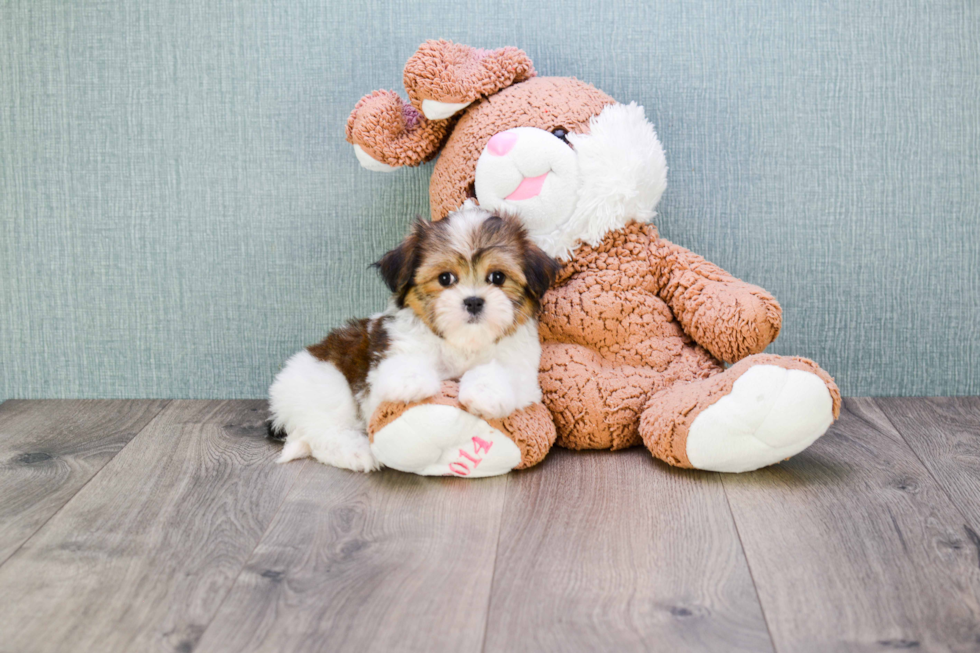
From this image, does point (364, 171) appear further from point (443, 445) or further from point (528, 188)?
point (443, 445)

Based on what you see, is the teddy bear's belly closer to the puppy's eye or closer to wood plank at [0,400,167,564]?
the puppy's eye

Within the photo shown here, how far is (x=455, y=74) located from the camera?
181 centimetres

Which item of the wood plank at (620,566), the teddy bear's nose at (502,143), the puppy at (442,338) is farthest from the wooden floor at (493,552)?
the teddy bear's nose at (502,143)

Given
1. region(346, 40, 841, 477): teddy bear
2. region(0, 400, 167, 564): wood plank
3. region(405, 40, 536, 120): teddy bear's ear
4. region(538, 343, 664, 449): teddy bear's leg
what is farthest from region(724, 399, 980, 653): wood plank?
region(0, 400, 167, 564): wood plank

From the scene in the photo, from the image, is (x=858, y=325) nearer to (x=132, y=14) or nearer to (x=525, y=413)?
(x=525, y=413)

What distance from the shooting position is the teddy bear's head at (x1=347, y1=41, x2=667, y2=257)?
175 cm

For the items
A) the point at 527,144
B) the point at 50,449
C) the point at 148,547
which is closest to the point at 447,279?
the point at 527,144

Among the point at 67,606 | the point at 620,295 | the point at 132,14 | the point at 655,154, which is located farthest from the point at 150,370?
the point at 655,154

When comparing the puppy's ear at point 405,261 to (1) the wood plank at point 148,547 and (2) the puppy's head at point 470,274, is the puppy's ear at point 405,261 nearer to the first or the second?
(2) the puppy's head at point 470,274

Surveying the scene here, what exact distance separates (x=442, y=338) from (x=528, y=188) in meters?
0.37

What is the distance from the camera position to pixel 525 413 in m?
1.69

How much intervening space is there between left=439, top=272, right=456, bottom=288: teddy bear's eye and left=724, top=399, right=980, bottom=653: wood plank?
67 centimetres

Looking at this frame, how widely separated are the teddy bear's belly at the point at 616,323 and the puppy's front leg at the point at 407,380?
0.36 m

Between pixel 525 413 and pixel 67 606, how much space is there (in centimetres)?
87
